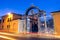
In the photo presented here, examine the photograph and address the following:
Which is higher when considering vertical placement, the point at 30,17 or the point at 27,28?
the point at 30,17

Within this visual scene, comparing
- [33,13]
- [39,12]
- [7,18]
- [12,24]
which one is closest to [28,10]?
[33,13]

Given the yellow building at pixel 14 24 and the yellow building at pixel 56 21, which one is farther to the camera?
the yellow building at pixel 14 24

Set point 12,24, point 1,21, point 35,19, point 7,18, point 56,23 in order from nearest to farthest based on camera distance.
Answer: point 56,23, point 35,19, point 12,24, point 7,18, point 1,21

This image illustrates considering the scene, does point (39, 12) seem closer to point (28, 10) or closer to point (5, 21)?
point (28, 10)

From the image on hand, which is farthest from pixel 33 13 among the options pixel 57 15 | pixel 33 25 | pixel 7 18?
pixel 7 18

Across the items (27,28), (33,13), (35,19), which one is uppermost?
(33,13)

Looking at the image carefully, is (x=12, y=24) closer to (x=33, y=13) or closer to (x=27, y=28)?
(x=27, y=28)

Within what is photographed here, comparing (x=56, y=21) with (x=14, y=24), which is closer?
(x=56, y=21)

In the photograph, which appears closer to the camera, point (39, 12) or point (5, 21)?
point (39, 12)

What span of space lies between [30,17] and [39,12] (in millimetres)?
3356

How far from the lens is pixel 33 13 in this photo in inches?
1019

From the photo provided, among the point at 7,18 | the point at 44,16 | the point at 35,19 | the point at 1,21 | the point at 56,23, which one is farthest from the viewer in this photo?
the point at 1,21

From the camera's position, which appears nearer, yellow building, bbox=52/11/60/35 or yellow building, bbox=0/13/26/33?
yellow building, bbox=52/11/60/35

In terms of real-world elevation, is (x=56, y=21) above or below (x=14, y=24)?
above
